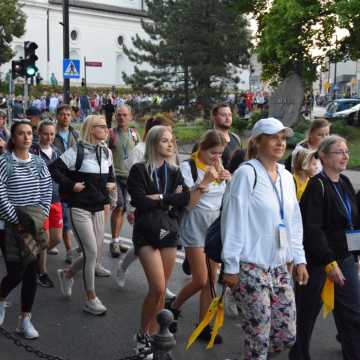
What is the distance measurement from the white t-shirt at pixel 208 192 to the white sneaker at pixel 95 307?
61.7 inches

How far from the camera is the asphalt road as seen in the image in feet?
17.6

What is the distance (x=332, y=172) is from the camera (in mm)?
4703

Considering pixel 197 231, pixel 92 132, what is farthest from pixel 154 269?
pixel 92 132

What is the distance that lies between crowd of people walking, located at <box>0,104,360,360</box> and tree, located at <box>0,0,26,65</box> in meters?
49.0

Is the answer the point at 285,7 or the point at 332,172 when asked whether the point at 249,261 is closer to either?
the point at 332,172

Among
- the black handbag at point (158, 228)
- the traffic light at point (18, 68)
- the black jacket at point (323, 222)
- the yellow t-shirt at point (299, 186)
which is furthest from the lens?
the traffic light at point (18, 68)

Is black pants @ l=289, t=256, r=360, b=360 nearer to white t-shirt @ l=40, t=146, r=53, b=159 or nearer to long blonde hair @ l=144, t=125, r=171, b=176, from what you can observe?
long blonde hair @ l=144, t=125, r=171, b=176

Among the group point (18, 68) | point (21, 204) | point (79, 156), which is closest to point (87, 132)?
point (79, 156)

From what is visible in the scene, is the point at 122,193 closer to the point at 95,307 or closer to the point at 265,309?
the point at 95,307

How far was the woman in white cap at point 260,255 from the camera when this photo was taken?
157 inches

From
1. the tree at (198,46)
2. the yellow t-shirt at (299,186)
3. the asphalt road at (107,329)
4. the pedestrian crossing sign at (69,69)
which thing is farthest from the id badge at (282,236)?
the tree at (198,46)

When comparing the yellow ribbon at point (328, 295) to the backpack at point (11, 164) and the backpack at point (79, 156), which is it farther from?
the backpack at point (79, 156)

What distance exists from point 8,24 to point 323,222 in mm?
52834

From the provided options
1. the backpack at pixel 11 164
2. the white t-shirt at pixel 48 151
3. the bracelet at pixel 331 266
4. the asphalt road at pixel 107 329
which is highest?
the backpack at pixel 11 164
